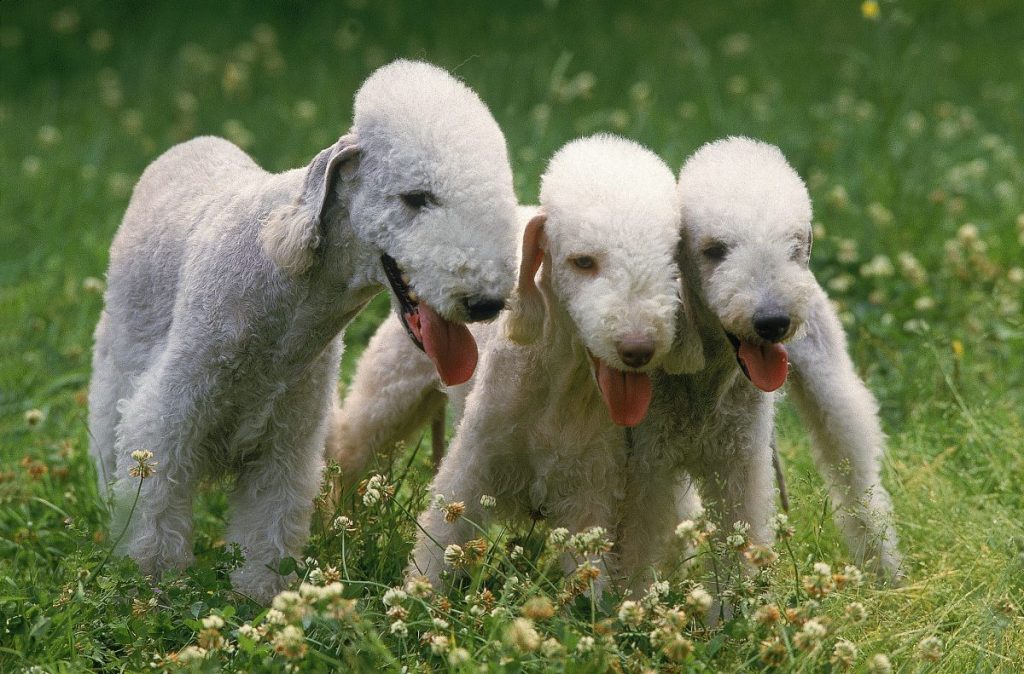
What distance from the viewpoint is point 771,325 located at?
344cm

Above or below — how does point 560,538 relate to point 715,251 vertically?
below

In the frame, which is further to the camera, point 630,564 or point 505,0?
point 505,0

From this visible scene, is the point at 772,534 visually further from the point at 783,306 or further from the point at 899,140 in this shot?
the point at 899,140

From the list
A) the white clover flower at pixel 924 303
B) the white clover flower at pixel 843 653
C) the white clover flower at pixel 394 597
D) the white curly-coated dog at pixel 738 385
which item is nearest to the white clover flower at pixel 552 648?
the white clover flower at pixel 394 597

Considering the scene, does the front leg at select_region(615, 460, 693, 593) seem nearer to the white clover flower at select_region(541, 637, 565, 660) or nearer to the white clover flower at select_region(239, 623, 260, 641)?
the white clover flower at select_region(541, 637, 565, 660)

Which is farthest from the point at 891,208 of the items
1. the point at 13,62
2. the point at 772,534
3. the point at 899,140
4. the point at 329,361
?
the point at 13,62

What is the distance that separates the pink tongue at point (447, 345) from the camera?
133 inches

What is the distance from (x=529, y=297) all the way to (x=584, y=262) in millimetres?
236

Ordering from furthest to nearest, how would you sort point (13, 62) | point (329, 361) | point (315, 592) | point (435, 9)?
point (435, 9)
point (13, 62)
point (329, 361)
point (315, 592)

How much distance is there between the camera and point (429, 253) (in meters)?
3.25

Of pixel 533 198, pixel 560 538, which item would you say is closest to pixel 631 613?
pixel 560 538

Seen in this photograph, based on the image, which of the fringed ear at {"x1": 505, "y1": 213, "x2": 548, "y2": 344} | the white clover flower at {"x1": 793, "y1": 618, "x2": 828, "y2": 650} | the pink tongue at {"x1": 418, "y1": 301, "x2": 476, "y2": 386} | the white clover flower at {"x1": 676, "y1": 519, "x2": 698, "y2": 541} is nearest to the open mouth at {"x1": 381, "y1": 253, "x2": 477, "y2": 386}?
the pink tongue at {"x1": 418, "y1": 301, "x2": 476, "y2": 386}

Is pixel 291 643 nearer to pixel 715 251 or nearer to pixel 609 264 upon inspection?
pixel 609 264

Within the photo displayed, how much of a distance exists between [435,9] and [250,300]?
7375mm
